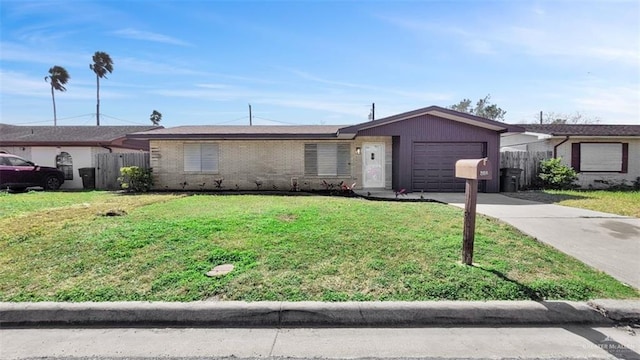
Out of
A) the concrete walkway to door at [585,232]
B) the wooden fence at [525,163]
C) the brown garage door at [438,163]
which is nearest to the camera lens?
the concrete walkway to door at [585,232]

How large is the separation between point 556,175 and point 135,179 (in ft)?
57.5

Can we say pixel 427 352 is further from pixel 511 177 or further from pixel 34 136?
pixel 34 136

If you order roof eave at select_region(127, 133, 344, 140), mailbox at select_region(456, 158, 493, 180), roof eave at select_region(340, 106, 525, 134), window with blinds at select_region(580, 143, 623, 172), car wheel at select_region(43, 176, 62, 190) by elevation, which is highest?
roof eave at select_region(340, 106, 525, 134)

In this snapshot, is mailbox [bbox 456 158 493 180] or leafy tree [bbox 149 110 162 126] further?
leafy tree [bbox 149 110 162 126]

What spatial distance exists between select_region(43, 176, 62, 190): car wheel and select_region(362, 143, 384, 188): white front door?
44.8 ft

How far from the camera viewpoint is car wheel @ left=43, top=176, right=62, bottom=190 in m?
16.2

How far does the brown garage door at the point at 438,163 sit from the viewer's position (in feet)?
48.1

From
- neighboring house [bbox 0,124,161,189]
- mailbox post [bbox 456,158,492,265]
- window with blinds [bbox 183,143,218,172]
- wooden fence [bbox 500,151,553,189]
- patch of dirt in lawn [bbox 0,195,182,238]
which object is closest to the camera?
mailbox post [bbox 456,158,492,265]

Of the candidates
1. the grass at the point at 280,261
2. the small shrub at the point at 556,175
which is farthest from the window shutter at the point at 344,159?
the small shrub at the point at 556,175

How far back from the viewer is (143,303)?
3.80 meters

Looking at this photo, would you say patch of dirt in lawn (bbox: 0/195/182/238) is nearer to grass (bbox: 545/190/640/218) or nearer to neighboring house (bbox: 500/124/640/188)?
grass (bbox: 545/190/640/218)

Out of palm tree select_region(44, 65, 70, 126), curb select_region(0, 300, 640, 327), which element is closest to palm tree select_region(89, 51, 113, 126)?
palm tree select_region(44, 65, 70, 126)

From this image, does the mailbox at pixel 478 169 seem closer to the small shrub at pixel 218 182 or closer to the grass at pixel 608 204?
the grass at pixel 608 204

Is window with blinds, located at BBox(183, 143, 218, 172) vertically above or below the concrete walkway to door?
above
